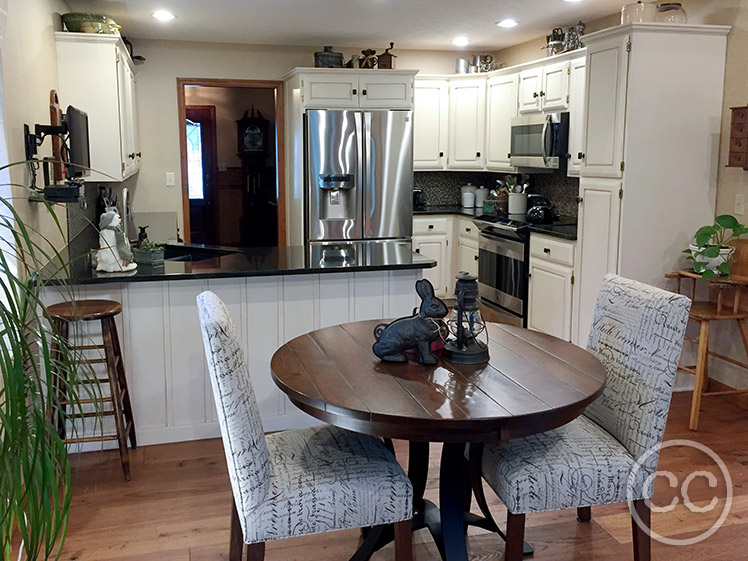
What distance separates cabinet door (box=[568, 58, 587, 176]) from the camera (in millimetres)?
4855

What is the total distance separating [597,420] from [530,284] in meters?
2.88

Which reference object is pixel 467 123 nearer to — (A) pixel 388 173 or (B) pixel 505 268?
(A) pixel 388 173

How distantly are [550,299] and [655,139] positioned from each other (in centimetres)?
133

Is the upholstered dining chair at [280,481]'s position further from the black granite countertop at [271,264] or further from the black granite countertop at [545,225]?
the black granite countertop at [545,225]

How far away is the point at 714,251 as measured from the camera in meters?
3.75

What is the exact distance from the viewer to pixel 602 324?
2.46m

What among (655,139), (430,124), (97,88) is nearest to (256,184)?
(430,124)

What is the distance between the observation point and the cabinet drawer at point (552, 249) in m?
4.71

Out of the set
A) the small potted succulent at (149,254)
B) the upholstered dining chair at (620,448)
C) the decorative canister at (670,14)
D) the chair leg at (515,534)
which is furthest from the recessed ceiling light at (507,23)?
the chair leg at (515,534)

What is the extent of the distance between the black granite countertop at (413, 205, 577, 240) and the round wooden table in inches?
93.5

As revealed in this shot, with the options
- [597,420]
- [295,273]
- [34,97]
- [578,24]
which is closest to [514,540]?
[597,420]

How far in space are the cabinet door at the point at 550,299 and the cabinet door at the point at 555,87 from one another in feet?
3.75

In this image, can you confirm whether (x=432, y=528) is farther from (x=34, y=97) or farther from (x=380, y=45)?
(x=380, y=45)

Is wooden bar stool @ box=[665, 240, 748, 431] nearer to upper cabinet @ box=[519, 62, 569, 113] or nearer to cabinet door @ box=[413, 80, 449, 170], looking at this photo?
upper cabinet @ box=[519, 62, 569, 113]
